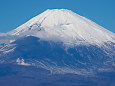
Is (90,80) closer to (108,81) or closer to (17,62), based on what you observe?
(108,81)

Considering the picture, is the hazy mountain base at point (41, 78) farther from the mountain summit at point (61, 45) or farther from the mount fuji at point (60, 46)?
the mountain summit at point (61, 45)

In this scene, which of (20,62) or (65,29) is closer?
(20,62)

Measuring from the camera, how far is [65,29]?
11638cm

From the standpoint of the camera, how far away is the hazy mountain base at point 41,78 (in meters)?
86.8

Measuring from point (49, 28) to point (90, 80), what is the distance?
2937cm

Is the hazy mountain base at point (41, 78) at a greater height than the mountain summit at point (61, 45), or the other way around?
the mountain summit at point (61, 45)

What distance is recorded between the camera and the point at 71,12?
12850 centimetres

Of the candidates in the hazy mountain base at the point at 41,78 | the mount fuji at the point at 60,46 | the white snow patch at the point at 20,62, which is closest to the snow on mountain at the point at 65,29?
the mount fuji at the point at 60,46

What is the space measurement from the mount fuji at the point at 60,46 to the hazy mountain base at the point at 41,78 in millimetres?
2499

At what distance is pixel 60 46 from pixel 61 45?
58cm

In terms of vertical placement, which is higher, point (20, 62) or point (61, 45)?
point (61, 45)

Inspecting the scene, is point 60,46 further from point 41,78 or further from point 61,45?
point 41,78

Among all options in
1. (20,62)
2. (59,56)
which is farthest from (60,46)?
(20,62)

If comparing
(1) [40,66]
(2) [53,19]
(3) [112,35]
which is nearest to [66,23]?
(2) [53,19]
